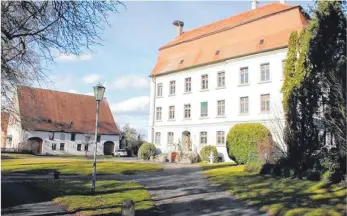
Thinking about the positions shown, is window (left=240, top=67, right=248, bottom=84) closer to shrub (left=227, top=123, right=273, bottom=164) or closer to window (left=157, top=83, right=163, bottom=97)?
shrub (left=227, top=123, right=273, bottom=164)

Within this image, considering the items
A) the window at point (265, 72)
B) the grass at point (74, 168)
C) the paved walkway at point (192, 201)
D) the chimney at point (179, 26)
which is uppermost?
the chimney at point (179, 26)

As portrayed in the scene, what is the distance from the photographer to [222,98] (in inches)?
1499

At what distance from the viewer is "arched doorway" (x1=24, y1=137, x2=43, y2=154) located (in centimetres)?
5425

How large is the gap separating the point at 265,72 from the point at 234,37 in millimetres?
5806

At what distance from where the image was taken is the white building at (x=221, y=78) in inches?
1320

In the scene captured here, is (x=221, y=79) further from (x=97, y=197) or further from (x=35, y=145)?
(x=35, y=145)

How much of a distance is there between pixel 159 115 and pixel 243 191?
30.4 meters

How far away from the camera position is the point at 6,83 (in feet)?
36.6

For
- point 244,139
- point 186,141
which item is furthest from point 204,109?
point 244,139

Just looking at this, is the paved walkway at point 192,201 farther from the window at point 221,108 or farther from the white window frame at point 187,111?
the white window frame at point 187,111

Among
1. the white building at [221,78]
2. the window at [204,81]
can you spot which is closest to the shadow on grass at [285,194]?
the white building at [221,78]

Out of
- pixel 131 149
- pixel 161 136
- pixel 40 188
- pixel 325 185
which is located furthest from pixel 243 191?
pixel 131 149

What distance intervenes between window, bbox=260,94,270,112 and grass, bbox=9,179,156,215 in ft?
66.7

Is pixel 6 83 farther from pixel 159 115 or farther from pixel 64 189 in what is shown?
pixel 159 115
